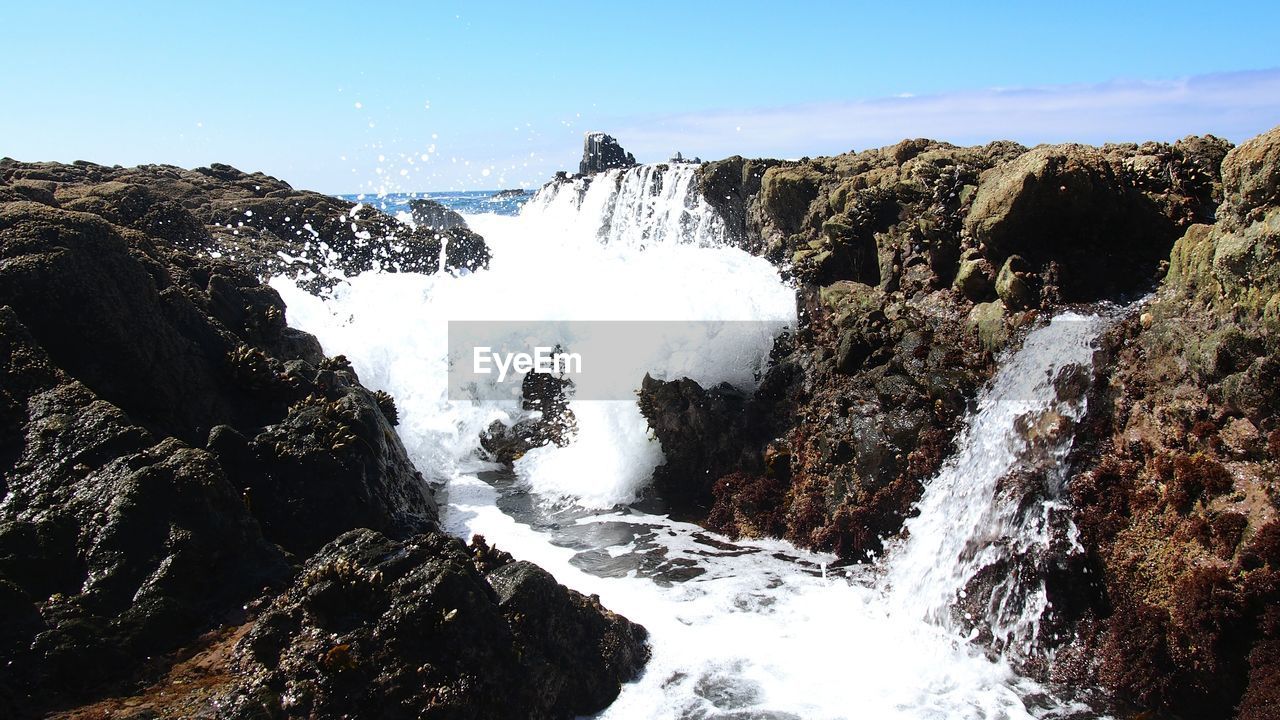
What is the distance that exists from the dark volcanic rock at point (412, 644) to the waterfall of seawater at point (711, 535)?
1.00m

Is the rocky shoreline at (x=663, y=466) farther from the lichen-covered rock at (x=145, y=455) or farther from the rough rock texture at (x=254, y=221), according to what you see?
the rough rock texture at (x=254, y=221)

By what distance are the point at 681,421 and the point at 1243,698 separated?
8.28m

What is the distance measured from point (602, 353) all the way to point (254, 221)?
52.8 ft

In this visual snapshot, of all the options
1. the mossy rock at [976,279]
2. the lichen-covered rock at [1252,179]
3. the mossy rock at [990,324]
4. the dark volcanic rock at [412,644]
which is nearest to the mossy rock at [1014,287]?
the mossy rock at [990,324]

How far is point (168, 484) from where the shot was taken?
7250mm

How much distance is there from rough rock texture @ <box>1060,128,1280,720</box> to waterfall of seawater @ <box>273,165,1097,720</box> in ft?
2.31

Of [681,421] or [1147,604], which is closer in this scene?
[1147,604]

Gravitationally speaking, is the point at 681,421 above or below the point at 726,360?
below

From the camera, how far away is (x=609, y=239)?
29844 millimetres

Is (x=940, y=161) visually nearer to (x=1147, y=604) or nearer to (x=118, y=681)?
(x=1147, y=604)

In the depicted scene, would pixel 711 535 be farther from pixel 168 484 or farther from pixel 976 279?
pixel 168 484

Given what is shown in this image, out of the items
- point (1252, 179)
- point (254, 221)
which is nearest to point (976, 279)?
point (1252, 179)

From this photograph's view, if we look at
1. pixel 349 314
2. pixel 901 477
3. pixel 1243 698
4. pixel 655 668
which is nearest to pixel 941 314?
pixel 901 477

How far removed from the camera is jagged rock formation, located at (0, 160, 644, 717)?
6137 mm
